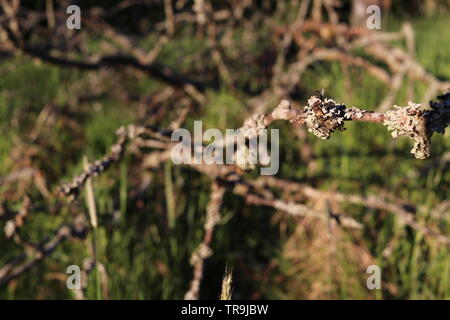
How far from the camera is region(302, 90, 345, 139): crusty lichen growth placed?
23.5 inches

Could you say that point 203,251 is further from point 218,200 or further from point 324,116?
point 324,116

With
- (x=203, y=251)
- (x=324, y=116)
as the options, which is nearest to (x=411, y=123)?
(x=324, y=116)

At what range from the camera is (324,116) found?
60 cm

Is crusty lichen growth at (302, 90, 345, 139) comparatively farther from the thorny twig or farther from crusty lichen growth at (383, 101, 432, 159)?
the thorny twig

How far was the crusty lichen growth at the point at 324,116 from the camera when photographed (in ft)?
1.96

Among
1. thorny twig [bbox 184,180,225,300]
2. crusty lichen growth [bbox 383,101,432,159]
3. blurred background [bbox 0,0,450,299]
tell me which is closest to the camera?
crusty lichen growth [bbox 383,101,432,159]

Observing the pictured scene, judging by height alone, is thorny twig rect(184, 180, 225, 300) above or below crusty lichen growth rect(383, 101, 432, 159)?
below

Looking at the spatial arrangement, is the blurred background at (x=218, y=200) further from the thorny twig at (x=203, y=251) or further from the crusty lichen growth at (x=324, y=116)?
the crusty lichen growth at (x=324, y=116)

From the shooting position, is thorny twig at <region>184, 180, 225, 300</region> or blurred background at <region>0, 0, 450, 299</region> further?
blurred background at <region>0, 0, 450, 299</region>

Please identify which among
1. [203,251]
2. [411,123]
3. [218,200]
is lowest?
[203,251]

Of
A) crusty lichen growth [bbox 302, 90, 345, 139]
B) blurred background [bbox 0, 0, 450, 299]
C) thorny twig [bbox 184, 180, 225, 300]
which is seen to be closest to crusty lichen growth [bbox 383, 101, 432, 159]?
crusty lichen growth [bbox 302, 90, 345, 139]

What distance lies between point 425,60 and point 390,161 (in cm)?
88

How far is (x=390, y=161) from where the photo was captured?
58.6 inches

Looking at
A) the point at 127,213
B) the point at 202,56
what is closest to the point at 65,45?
the point at 202,56
